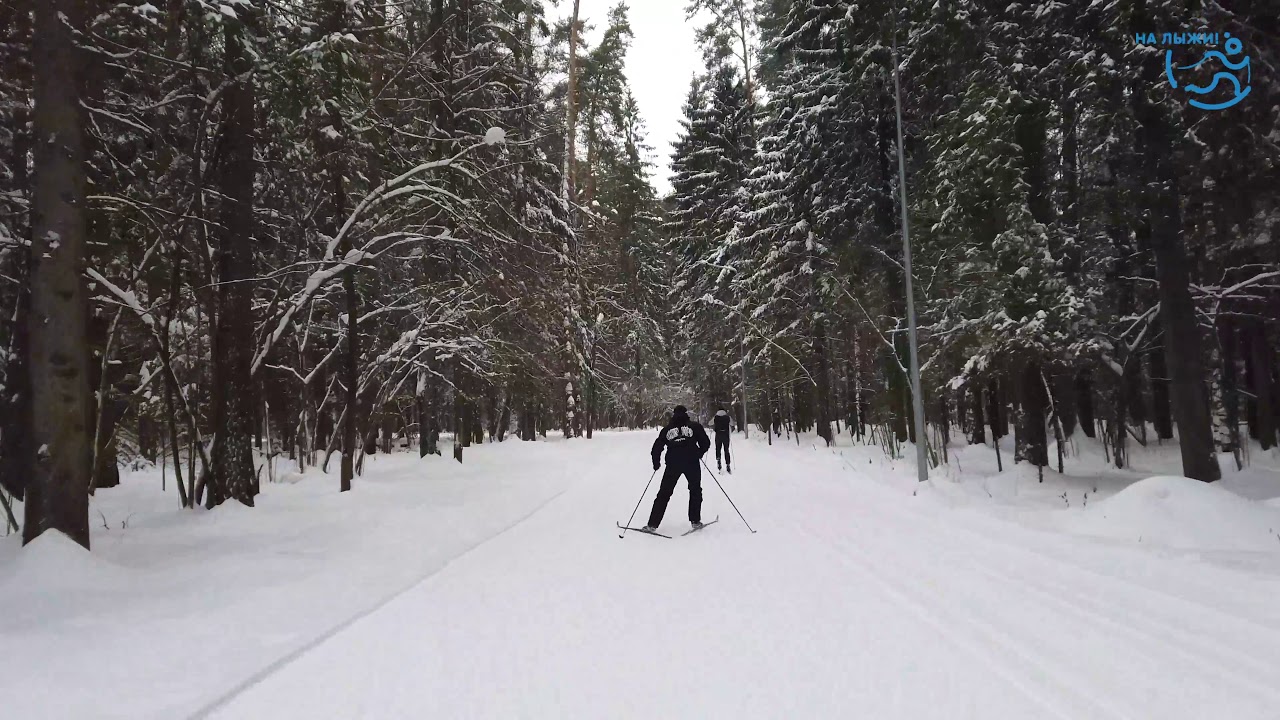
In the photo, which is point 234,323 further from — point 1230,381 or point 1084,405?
point 1084,405

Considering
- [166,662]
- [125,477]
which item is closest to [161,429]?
[125,477]

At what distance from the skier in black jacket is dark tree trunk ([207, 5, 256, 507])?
6640 millimetres

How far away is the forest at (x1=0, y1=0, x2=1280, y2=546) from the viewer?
8.74 m

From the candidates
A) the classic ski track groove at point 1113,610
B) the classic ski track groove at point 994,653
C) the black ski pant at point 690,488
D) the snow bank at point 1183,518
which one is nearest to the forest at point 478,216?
the snow bank at point 1183,518

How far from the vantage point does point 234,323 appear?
11.2 meters

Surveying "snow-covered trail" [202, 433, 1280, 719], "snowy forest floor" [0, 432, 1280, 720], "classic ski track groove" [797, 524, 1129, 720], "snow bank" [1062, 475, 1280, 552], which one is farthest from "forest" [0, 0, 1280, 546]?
"classic ski track groove" [797, 524, 1129, 720]

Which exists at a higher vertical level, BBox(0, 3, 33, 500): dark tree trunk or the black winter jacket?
BBox(0, 3, 33, 500): dark tree trunk

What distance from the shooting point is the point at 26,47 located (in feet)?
28.2

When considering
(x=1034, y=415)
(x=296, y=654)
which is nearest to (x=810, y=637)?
(x=296, y=654)

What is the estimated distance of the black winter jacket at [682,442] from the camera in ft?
33.9

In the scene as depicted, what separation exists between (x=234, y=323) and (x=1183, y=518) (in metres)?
13.3

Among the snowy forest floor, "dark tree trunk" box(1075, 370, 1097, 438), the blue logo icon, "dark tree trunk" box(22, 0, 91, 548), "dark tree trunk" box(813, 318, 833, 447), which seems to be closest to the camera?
the snowy forest floor

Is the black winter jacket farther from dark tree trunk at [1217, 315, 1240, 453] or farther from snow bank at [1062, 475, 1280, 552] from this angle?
dark tree trunk at [1217, 315, 1240, 453]

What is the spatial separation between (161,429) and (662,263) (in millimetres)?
37207
